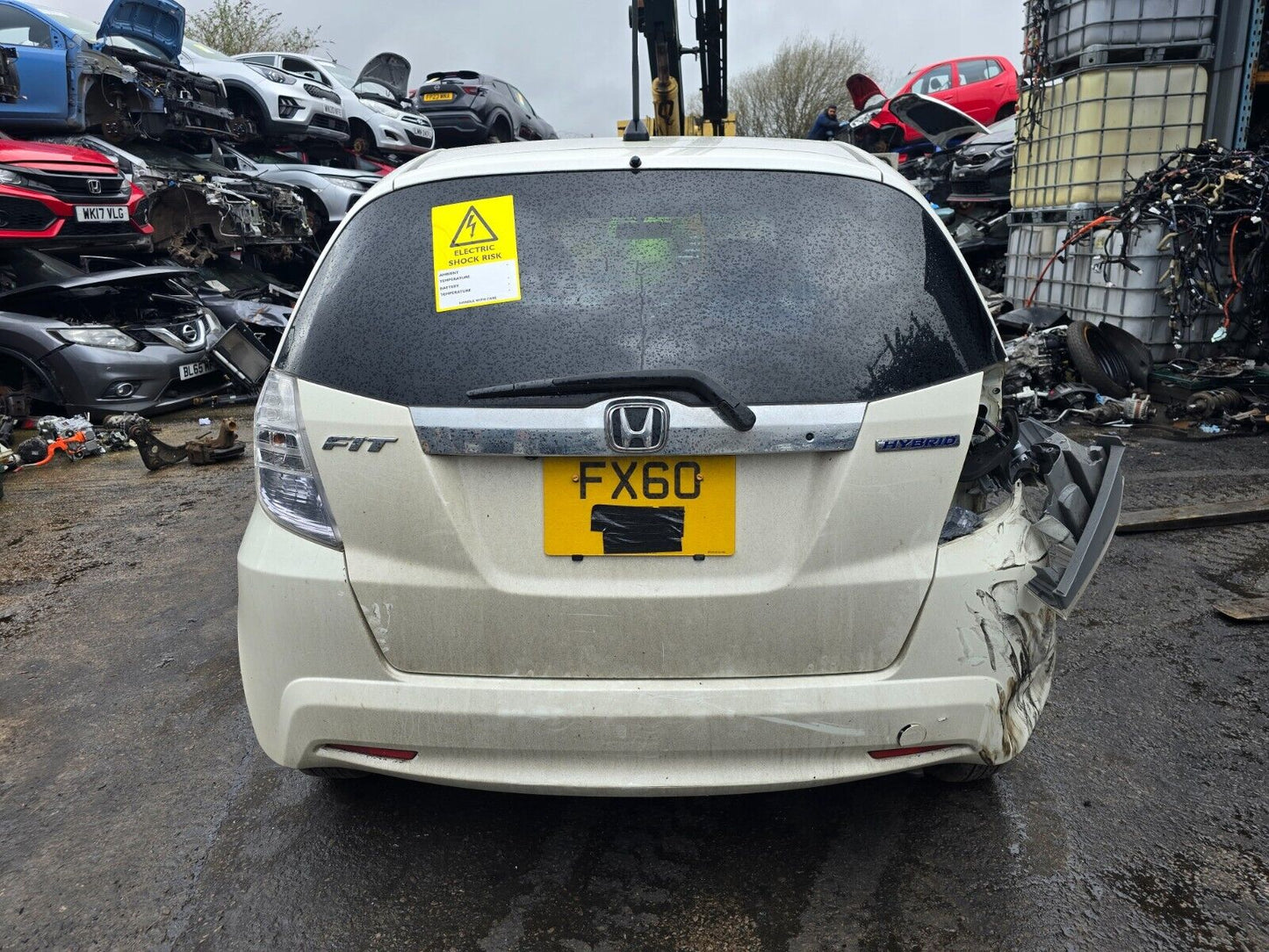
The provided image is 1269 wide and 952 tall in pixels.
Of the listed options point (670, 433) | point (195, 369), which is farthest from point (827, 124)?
point (670, 433)

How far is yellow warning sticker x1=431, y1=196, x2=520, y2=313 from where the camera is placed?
6.43ft

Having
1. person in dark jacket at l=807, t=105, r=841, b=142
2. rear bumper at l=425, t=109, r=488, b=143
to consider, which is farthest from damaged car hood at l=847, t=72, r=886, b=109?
rear bumper at l=425, t=109, r=488, b=143

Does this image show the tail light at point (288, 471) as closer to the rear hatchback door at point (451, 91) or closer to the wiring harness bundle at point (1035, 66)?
the wiring harness bundle at point (1035, 66)

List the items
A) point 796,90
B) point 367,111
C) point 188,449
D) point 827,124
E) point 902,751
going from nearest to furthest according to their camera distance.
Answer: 1. point 902,751
2. point 188,449
3. point 367,111
4. point 827,124
5. point 796,90

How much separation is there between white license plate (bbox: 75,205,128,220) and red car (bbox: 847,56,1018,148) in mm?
11918

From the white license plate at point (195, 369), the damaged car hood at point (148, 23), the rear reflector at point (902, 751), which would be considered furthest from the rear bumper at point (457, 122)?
the rear reflector at point (902, 751)

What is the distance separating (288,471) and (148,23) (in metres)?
10.8

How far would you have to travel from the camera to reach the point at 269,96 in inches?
527

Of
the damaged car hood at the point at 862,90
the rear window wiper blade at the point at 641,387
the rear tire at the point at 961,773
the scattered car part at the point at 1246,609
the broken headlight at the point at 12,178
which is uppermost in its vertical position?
the damaged car hood at the point at 862,90

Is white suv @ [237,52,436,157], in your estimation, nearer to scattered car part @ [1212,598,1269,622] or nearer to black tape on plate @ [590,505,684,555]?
scattered car part @ [1212,598,1269,622]

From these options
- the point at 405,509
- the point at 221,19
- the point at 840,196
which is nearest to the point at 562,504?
the point at 405,509

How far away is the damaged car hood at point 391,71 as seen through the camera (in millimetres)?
19594

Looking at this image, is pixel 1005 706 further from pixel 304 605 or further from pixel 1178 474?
pixel 1178 474

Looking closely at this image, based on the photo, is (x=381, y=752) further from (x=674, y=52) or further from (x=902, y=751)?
(x=674, y=52)
